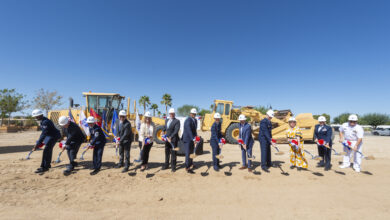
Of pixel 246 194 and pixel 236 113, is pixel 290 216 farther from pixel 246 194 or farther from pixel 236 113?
pixel 236 113

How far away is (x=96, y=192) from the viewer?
3.60 m

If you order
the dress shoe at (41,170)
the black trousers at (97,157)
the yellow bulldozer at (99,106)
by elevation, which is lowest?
the dress shoe at (41,170)

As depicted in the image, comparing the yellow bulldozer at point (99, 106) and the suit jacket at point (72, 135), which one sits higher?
the yellow bulldozer at point (99, 106)

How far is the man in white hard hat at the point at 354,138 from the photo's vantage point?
16.9ft

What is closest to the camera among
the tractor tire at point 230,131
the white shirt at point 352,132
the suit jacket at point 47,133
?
the suit jacket at point 47,133

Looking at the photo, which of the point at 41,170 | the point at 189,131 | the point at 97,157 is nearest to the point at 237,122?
the point at 189,131

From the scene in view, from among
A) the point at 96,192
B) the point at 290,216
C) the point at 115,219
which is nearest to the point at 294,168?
the point at 290,216

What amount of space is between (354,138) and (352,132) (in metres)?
0.21

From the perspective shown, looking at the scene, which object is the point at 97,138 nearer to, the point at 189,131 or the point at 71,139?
the point at 71,139

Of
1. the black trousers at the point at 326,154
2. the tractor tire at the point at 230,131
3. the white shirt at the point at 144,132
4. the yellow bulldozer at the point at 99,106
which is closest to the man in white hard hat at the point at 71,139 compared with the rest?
the white shirt at the point at 144,132

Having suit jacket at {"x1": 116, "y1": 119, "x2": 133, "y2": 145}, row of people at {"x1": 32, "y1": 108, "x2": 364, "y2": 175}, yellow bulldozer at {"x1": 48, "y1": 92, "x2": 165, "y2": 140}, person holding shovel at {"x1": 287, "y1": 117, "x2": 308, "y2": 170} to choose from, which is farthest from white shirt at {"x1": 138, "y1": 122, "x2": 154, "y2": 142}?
yellow bulldozer at {"x1": 48, "y1": 92, "x2": 165, "y2": 140}

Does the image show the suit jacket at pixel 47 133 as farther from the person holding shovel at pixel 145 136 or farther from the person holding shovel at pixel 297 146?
the person holding shovel at pixel 297 146

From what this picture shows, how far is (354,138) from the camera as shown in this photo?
5.33 meters

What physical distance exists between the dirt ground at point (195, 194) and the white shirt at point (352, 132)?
1.13 metres
